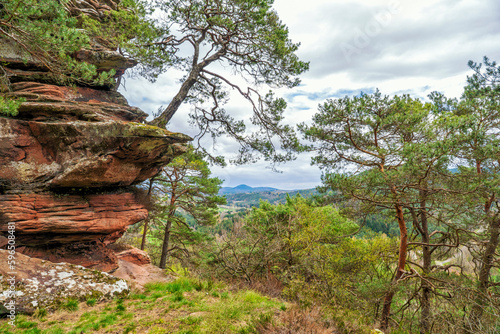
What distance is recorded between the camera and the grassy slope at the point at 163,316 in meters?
3.88

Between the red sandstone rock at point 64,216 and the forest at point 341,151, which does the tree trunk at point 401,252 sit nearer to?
the forest at point 341,151

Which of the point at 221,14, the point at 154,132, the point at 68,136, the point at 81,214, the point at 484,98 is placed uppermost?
the point at 221,14

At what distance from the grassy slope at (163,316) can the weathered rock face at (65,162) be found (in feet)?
10.2

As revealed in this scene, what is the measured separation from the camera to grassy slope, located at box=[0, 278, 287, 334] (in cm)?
388

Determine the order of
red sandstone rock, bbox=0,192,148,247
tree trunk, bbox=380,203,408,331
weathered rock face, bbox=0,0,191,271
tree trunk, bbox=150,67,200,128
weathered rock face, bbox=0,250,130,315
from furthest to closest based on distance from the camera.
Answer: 1. tree trunk, bbox=150,67,200,128
2. tree trunk, bbox=380,203,408,331
3. weathered rock face, bbox=0,0,191,271
4. red sandstone rock, bbox=0,192,148,247
5. weathered rock face, bbox=0,250,130,315

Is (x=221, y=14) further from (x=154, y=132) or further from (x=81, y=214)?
(x=81, y=214)

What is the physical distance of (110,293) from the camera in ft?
18.2

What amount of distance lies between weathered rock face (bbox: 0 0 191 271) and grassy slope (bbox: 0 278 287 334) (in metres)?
3.10

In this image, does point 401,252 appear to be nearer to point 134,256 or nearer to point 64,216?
point 64,216

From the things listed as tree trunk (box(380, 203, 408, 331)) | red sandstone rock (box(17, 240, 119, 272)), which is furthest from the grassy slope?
tree trunk (box(380, 203, 408, 331))

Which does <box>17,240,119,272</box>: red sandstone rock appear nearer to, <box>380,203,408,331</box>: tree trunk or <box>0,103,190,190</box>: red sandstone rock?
<box>0,103,190,190</box>: red sandstone rock

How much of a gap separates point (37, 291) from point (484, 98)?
1331 cm

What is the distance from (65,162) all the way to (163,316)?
554 cm

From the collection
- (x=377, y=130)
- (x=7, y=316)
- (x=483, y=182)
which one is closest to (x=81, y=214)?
(x=7, y=316)
